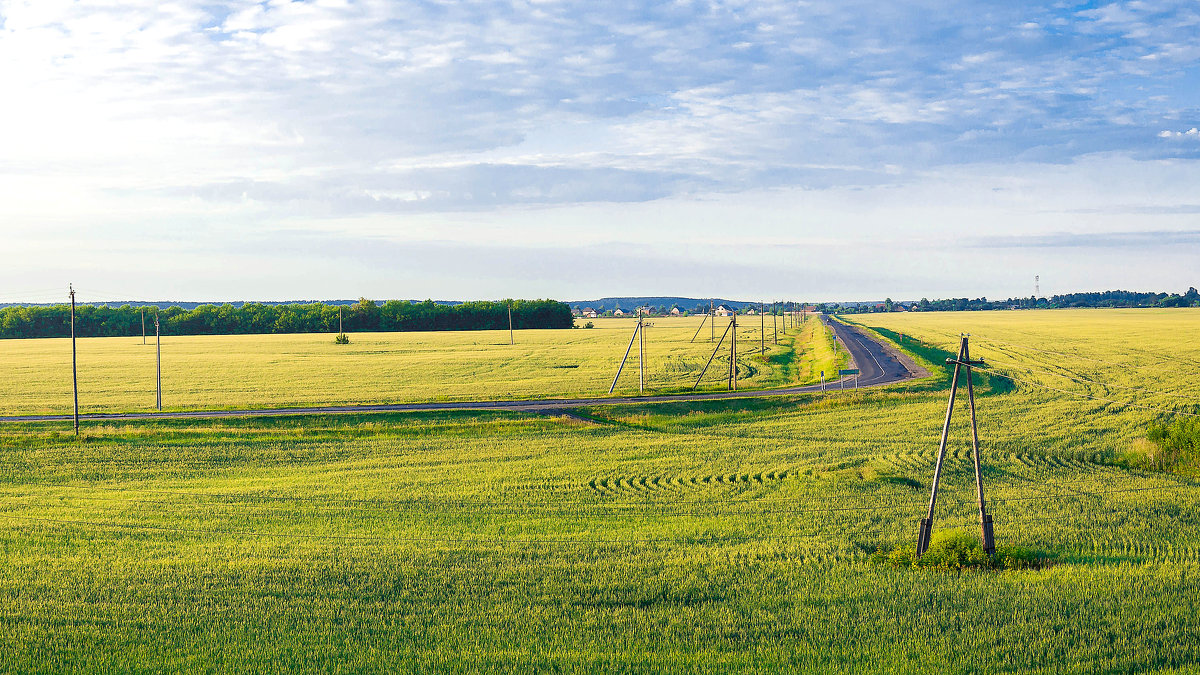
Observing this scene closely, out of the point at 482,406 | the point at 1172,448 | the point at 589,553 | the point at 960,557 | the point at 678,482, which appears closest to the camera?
the point at 960,557

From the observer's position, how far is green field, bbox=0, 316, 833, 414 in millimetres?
56731

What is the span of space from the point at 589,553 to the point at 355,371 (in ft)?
208

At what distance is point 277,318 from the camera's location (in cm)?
16450

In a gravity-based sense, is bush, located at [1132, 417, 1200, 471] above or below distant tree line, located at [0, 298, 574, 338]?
below

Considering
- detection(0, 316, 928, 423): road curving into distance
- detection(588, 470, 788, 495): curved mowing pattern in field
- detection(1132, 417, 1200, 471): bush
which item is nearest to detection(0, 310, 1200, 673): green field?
detection(588, 470, 788, 495): curved mowing pattern in field

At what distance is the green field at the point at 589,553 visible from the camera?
40.8 feet

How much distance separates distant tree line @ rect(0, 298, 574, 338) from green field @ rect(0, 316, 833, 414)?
33799 millimetres

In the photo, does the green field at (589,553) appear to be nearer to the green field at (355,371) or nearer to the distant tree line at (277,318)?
the green field at (355,371)

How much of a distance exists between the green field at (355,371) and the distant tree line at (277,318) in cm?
3380

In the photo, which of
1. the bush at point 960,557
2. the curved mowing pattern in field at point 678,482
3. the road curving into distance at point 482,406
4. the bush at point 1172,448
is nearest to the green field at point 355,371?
the road curving into distance at point 482,406

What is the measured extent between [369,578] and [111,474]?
19.6m

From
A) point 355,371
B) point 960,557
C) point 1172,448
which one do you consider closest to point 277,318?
point 355,371

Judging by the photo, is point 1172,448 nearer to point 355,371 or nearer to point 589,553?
point 589,553

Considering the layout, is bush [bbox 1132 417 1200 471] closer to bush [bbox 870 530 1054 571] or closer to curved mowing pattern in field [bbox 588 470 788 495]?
curved mowing pattern in field [bbox 588 470 788 495]
